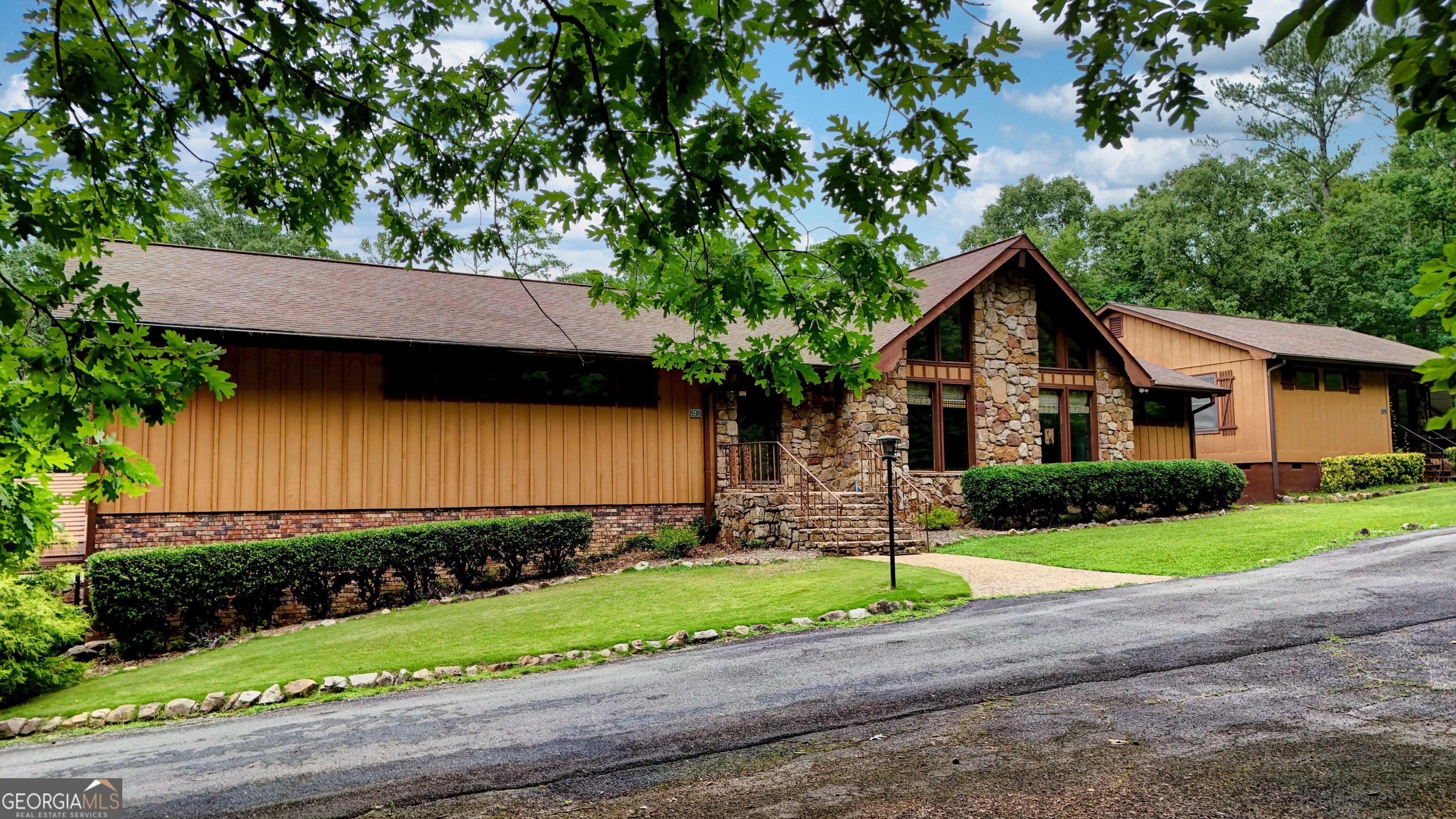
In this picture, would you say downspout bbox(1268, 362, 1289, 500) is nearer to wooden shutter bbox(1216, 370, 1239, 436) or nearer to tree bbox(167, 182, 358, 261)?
wooden shutter bbox(1216, 370, 1239, 436)

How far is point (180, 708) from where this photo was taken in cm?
770

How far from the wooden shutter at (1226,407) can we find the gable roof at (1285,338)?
0.97 m

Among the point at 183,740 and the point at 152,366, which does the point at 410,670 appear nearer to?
the point at 183,740

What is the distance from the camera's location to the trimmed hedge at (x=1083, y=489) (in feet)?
54.7

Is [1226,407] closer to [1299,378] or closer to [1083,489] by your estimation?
[1299,378]

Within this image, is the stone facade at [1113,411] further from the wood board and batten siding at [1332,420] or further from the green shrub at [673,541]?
the green shrub at [673,541]

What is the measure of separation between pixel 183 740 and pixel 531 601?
508cm

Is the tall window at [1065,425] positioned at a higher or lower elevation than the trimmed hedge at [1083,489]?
higher

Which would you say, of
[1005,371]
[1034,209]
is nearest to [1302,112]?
[1034,209]

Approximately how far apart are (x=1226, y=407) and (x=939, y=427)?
37.8 ft

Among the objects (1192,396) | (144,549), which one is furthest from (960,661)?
(1192,396)

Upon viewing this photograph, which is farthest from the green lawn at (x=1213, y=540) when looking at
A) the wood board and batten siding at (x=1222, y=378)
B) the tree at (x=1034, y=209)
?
the tree at (x=1034, y=209)

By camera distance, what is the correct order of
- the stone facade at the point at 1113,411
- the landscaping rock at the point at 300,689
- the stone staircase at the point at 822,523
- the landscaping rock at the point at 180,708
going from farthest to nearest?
the stone facade at the point at 1113,411 < the stone staircase at the point at 822,523 < the landscaping rock at the point at 300,689 < the landscaping rock at the point at 180,708

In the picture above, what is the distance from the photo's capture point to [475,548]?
41.1 feet
